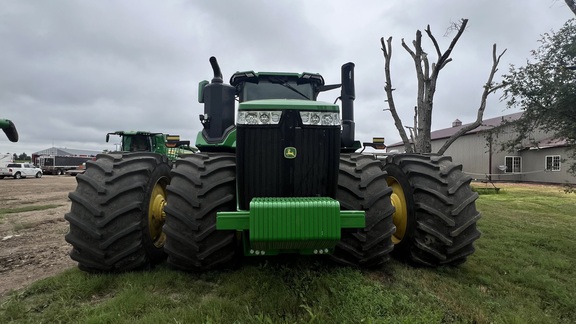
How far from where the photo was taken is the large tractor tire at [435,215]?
3.22 metres

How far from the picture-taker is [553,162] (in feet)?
75.0

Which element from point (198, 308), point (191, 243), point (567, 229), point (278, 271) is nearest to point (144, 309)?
point (198, 308)

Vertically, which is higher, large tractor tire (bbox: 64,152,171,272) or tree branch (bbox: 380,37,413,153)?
tree branch (bbox: 380,37,413,153)

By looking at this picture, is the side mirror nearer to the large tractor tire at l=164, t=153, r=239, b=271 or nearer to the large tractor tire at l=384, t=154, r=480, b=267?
the large tractor tire at l=164, t=153, r=239, b=271

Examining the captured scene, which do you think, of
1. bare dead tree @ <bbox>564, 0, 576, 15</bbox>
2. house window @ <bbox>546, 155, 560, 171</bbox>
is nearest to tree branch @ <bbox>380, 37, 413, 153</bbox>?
bare dead tree @ <bbox>564, 0, 576, 15</bbox>

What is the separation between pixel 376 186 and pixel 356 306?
108 cm

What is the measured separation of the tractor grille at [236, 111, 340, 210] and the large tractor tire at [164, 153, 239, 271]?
0.23m

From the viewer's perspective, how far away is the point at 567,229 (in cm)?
647

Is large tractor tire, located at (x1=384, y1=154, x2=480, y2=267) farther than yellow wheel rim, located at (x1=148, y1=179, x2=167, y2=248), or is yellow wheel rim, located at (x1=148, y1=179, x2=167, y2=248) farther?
yellow wheel rim, located at (x1=148, y1=179, x2=167, y2=248)

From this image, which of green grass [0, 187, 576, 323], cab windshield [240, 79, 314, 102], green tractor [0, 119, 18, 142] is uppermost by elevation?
cab windshield [240, 79, 314, 102]

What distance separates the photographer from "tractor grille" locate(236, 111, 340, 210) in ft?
8.95

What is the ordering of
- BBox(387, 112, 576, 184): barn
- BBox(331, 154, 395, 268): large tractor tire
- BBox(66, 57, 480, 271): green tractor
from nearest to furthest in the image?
BBox(66, 57, 480, 271): green tractor → BBox(331, 154, 395, 268): large tractor tire → BBox(387, 112, 576, 184): barn

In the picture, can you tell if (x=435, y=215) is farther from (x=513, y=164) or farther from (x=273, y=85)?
(x=513, y=164)

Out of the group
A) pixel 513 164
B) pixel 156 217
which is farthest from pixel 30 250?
pixel 513 164
